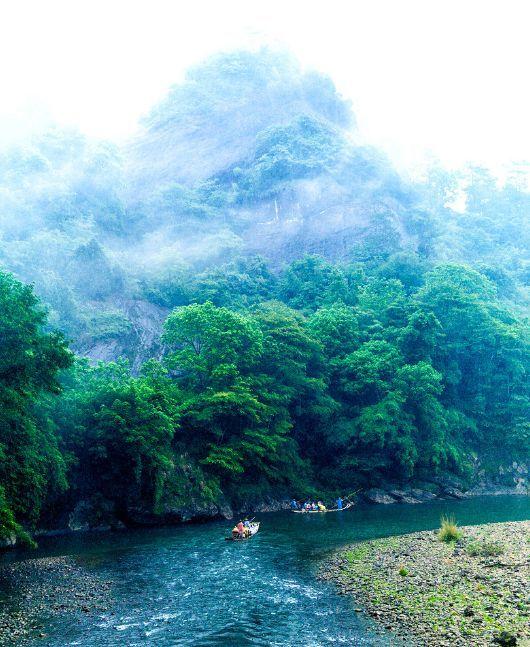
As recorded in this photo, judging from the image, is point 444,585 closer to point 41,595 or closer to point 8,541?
point 41,595

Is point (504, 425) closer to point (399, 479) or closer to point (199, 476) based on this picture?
point (399, 479)

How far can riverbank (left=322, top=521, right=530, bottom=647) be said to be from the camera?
1362 cm

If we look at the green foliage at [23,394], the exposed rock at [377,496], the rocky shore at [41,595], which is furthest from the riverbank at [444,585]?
the exposed rock at [377,496]

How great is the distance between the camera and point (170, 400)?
1467 inches

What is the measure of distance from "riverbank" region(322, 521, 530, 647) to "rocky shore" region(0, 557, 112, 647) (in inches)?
320

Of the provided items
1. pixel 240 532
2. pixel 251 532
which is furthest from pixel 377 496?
pixel 240 532

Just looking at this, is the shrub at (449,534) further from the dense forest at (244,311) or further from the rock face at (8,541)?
the rock face at (8,541)

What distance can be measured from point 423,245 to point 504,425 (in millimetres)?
43677

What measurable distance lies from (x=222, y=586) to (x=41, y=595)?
19.6 ft

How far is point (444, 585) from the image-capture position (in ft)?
57.7

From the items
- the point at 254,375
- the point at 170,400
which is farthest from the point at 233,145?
the point at 170,400

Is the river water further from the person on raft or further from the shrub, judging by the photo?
the shrub

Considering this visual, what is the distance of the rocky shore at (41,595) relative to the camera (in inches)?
602

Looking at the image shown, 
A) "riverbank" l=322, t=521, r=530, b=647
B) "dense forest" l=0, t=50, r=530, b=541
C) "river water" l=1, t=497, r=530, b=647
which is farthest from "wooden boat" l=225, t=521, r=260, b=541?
"dense forest" l=0, t=50, r=530, b=541
